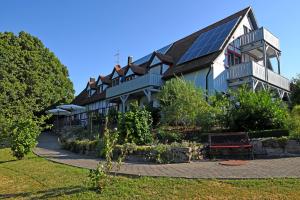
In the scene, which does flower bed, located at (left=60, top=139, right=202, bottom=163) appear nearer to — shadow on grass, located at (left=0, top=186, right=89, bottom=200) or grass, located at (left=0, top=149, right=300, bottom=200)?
grass, located at (left=0, top=149, right=300, bottom=200)

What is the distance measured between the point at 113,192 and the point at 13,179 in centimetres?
389

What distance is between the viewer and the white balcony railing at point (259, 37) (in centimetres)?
2378

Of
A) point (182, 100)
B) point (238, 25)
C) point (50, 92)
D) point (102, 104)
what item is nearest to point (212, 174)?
point (182, 100)

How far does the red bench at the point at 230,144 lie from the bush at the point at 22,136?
789cm

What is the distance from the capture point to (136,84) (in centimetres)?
2744

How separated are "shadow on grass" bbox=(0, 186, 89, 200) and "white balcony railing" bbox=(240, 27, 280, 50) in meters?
20.0

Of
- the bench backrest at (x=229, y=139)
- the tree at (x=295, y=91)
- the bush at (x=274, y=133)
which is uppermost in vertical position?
the tree at (x=295, y=91)

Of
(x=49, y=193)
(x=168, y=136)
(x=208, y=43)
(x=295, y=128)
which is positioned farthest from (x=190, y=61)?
(x=49, y=193)

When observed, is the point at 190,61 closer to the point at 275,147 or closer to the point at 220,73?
the point at 220,73

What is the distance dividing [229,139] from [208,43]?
13.7 m

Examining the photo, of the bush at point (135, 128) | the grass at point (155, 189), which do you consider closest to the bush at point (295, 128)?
the grass at point (155, 189)

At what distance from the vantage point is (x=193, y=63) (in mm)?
24297

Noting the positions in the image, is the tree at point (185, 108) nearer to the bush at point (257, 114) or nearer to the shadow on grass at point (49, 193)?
the bush at point (257, 114)

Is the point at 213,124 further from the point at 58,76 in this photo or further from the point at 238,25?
the point at 58,76
